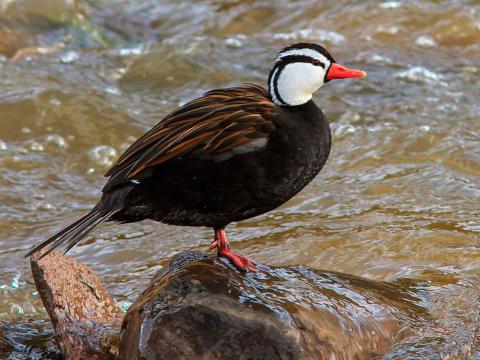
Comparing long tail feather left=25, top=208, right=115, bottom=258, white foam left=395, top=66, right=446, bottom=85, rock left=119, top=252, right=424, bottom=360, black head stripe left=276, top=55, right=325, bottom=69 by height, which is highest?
black head stripe left=276, top=55, right=325, bottom=69

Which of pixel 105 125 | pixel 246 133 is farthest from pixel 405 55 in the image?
pixel 246 133

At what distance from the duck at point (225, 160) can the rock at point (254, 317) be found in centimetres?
28

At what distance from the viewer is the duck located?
4.70 m

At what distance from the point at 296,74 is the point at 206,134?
2.06 feet

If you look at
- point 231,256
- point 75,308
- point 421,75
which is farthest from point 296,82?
point 421,75

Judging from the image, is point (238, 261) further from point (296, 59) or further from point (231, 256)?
point (296, 59)

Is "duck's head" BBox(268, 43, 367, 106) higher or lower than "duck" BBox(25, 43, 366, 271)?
higher

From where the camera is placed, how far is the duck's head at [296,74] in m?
4.97

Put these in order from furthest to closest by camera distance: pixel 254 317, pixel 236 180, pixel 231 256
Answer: pixel 231 256 → pixel 236 180 → pixel 254 317

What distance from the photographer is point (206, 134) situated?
15.6ft

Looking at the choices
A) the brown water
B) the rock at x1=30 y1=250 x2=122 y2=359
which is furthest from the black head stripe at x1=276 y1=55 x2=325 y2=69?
the rock at x1=30 y1=250 x2=122 y2=359

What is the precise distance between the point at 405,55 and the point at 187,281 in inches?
267

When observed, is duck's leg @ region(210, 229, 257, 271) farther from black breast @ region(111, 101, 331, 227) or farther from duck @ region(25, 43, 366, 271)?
black breast @ region(111, 101, 331, 227)

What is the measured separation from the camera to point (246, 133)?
4.73 metres
